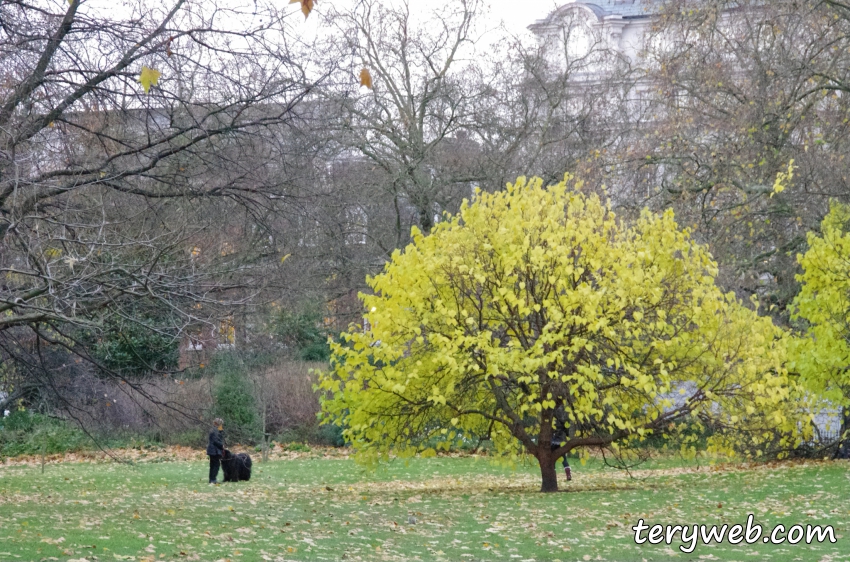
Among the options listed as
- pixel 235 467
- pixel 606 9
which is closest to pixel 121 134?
pixel 235 467

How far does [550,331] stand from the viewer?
13664 millimetres

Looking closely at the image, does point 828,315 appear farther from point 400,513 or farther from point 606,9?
point 606,9

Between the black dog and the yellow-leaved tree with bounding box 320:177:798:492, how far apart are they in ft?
13.0

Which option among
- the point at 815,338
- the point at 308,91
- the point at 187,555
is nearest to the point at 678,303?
the point at 815,338

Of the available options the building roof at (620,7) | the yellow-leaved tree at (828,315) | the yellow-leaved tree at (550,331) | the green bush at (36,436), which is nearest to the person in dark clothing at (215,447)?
the yellow-leaved tree at (550,331)

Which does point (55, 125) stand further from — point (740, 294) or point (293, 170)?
point (740, 294)

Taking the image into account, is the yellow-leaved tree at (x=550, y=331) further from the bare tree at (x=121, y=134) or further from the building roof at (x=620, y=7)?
the building roof at (x=620, y=7)

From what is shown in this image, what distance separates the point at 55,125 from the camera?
10.9m

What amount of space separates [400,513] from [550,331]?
3.39m

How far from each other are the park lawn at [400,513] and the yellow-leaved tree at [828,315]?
5.19 ft

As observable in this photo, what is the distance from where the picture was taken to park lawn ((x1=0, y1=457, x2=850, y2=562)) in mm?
8570

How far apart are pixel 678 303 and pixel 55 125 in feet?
27.9

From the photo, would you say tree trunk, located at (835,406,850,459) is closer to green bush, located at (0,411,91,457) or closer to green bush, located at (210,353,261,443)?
green bush, located at (210,353,261,443)

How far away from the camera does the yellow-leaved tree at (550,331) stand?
13.3 metres
